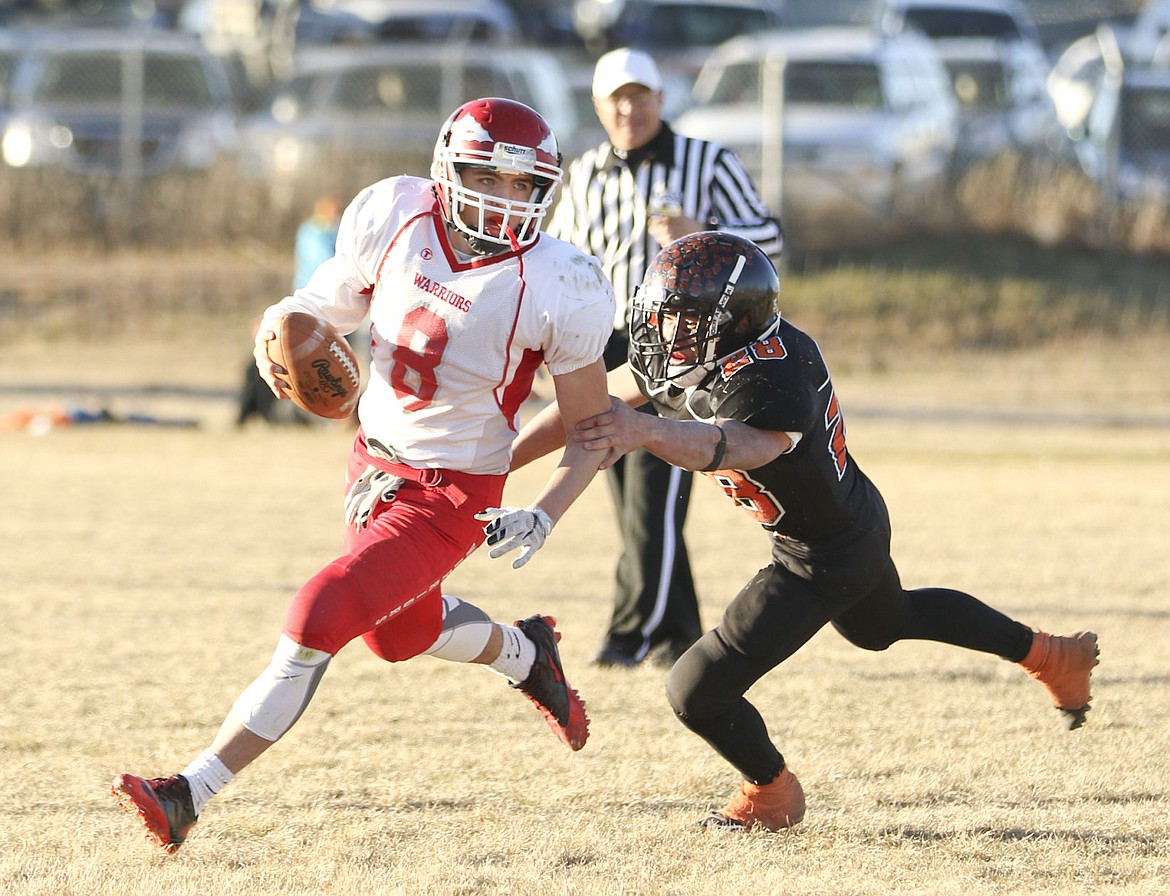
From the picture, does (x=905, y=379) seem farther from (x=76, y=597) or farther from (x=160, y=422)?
(x=76, y=597)

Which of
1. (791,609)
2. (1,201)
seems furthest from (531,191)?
(1,201)

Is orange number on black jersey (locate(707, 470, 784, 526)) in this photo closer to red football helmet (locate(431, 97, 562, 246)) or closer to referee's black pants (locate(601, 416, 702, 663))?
red football helmet (locate(431, 97, 562, 246))

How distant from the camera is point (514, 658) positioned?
14.7 feet

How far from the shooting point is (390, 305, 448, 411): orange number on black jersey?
3814 mm

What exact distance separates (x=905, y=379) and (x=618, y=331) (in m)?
9.18

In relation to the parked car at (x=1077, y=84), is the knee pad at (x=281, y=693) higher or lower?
lower

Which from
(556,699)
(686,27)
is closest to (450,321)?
(556,699)

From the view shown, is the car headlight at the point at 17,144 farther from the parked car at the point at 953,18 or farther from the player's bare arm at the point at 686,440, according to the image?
the player's bare arm at the point at 686,440

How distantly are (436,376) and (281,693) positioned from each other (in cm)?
83

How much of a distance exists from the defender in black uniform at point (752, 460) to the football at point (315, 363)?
47 centimetres

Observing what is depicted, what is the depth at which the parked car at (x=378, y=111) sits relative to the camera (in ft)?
52.4

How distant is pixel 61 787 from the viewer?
417 centimetres

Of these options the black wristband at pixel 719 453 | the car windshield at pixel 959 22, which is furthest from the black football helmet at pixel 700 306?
the car windshield at pixel 959 22

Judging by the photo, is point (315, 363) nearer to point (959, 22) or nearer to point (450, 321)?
point (450, 321)
